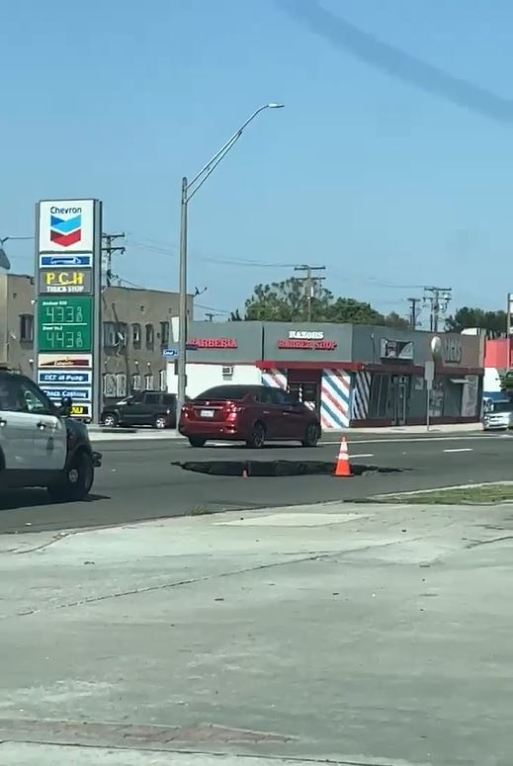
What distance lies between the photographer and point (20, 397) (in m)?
16.9

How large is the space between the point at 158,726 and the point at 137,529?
8.61 m

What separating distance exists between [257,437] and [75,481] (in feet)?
53.2

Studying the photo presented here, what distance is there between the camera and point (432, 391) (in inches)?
2790

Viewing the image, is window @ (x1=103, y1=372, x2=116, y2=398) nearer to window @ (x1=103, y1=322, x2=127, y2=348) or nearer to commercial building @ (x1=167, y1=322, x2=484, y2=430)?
window @ (x1=103, y1=322, x2=127, y2=348)

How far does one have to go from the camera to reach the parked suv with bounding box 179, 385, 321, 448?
33469mm

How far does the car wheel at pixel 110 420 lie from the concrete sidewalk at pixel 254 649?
135 ft

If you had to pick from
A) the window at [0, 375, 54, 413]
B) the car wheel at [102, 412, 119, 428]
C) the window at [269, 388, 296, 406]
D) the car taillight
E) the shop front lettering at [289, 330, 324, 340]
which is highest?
the shop front lettering at [289, 330, 324, 340]

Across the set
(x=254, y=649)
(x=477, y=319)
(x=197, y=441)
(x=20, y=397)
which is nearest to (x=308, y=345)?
(x=197, y=441)

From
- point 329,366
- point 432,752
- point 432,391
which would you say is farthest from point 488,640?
point 432,391

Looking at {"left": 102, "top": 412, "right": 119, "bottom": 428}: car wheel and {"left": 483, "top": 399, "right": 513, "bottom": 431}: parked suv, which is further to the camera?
{"left": 483, "top": 399, "right": 513, "bottom": 431}: parked suv

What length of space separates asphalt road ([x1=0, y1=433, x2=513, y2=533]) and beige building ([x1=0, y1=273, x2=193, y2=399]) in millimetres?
40234

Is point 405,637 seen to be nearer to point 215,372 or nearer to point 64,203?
point 64,203

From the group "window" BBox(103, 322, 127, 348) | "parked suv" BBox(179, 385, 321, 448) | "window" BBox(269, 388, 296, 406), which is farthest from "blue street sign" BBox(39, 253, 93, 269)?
"window" BBox(103, 322, 127, 348)

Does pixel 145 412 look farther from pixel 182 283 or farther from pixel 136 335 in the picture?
A: pixel 136 335
